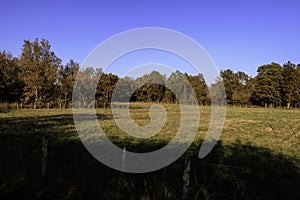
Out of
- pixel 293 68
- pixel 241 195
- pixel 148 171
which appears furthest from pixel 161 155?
pixel 293 68

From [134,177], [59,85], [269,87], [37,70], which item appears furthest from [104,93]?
[269,87]

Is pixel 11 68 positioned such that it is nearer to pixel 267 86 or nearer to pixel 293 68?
pixel 267 86

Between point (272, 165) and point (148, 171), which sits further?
point (272, 165)

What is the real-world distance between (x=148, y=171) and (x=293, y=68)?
3610 inches

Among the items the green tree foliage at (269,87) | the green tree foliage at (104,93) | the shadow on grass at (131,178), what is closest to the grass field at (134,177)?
the shadow on grass at (131,178)

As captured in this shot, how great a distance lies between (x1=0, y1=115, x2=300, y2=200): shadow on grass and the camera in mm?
5168

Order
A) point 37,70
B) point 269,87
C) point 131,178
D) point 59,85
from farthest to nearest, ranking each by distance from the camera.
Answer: point 269,87, point 59,85, point 37,70, point 131,178

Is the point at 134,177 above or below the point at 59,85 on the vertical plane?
below

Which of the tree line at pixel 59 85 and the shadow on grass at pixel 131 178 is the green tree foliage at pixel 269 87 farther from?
the shadow on grass at pixel 131 178

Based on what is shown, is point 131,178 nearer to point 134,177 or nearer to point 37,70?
point 134,177

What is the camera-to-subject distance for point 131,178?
251 inches

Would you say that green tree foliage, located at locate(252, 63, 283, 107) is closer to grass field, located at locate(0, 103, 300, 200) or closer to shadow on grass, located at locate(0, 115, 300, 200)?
grass field, located at locate(0, 103, 300, 200)

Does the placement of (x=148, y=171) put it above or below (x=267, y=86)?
below

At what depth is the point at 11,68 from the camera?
4847 centimetres
